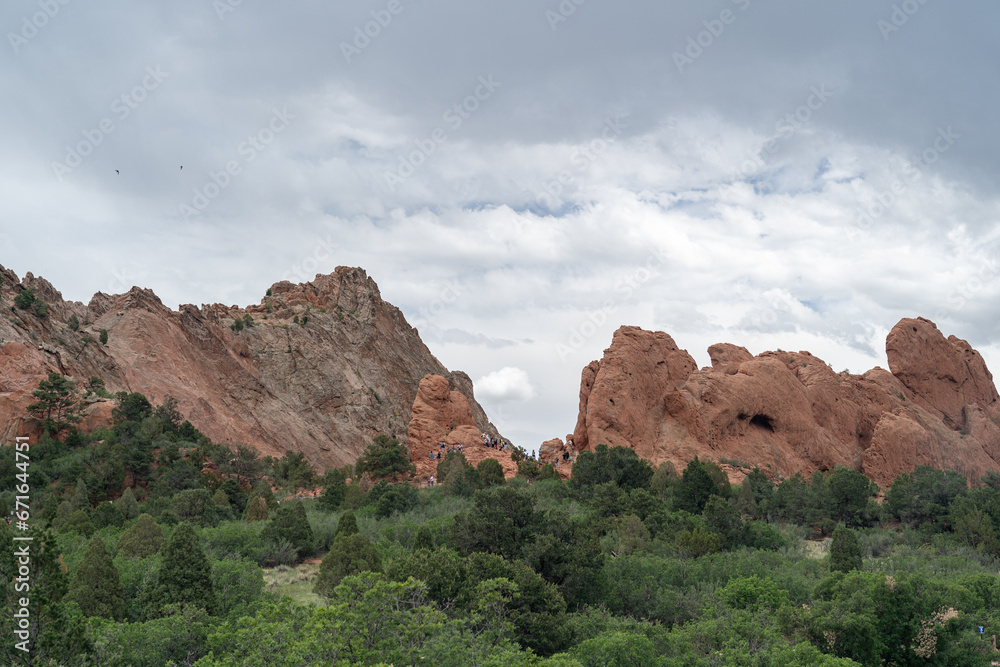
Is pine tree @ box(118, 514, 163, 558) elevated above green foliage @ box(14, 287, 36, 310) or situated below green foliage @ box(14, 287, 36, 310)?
below

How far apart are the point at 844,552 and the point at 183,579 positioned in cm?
2476

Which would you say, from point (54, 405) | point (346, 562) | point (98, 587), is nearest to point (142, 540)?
point (98, 587)

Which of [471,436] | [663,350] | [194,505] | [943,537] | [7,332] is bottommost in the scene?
[943,537]

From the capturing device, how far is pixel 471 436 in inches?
2116

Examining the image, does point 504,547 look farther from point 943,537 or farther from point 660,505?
point 943,537

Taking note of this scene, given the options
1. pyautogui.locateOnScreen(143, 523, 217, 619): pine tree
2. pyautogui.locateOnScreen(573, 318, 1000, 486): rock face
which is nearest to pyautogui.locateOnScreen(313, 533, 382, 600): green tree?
pyautogui.locateOnScreen(143, 523, 217, 619): pine tree

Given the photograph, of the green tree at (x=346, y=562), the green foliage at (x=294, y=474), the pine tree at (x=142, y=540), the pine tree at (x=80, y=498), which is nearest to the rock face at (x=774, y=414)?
the green foliage at (x=294, y=474)

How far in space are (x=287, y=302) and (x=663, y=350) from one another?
57.0 m

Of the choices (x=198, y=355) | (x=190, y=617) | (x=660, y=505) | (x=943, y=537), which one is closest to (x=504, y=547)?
(x=190, y=617)

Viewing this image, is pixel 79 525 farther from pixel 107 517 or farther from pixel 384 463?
pixel 384 463

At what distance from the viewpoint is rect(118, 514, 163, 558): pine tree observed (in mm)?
26459

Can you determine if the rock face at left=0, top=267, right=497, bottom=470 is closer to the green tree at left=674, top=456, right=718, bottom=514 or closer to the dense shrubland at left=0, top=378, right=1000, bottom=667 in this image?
the dense shrubland at left=0, top=378, right=1000, bottom=667

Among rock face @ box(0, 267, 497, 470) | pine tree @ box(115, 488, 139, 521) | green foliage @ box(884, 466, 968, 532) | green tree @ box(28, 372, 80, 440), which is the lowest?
green foliage @ box(884, 466, 968, 532)

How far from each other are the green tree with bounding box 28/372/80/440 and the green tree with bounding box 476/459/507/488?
28095 millimetres
